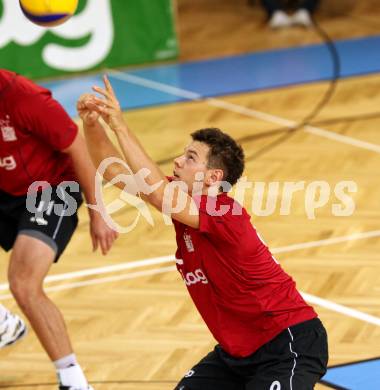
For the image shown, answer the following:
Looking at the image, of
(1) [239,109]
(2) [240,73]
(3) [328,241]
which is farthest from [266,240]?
(2) [240,73]

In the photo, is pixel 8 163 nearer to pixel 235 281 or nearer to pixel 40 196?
pixel 40 196

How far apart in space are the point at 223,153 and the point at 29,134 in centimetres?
134

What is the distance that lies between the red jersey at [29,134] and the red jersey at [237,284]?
42.9 inches

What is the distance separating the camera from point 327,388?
538 centimetres

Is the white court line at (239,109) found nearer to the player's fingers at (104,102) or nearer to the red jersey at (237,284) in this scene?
the red jersey at (237,284)

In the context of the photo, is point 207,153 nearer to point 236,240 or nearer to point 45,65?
point 236,240

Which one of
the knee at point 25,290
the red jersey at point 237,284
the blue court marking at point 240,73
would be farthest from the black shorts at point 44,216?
the blue court marking at point 240,73

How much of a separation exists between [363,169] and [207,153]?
441 centimetres

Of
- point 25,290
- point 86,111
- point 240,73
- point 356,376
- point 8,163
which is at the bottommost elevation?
point 240,73

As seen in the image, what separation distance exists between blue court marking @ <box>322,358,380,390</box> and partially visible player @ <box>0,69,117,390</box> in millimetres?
1323

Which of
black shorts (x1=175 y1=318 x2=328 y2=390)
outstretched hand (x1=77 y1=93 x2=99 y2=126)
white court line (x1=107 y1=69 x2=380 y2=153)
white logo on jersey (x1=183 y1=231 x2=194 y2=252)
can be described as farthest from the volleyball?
white court line (x1=107 y1=69 x2=380 y2=153)

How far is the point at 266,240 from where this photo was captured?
7.46 metres

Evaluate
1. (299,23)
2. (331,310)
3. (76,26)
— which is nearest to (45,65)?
(76,26)

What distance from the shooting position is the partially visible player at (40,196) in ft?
17.0
